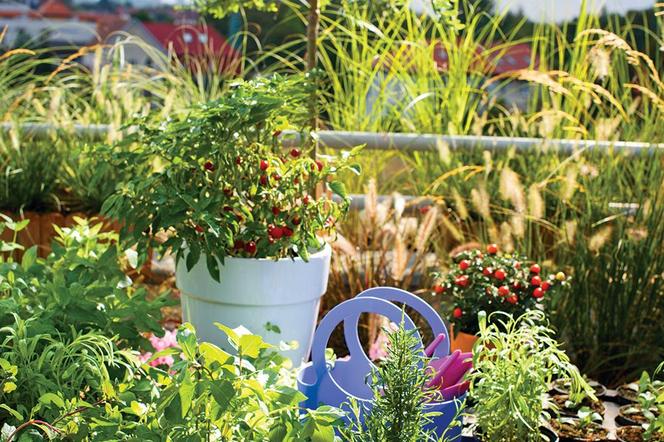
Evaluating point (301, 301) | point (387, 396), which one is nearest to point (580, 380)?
point (387, 396)

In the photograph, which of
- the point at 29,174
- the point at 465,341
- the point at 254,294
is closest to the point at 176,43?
the point at 29,174

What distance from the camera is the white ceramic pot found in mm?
2580

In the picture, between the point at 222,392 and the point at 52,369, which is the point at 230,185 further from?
the point at 222,392

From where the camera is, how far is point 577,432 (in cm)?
220

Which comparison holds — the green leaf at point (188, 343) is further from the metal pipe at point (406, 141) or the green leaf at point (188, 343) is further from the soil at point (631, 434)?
the metal pipe at point (406, 141)

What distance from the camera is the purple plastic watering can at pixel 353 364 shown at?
192cm

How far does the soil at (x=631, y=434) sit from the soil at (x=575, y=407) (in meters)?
0.07

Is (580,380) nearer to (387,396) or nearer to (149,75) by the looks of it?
(387,396)

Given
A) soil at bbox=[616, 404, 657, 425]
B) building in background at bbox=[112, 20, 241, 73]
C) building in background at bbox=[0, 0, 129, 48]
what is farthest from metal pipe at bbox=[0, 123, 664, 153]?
soil at bbox=[616, 404, 657, 425]

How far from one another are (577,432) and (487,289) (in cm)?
60

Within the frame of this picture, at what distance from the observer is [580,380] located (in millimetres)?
1911

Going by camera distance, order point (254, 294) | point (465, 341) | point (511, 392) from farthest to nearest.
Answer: point (465, 341), point (254, 294), point (511, 392)

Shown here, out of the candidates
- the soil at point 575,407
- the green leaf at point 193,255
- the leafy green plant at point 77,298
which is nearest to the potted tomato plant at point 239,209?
the green leaf at point 193,255

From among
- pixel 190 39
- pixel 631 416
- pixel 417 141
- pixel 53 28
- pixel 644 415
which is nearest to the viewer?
pixel 644 415
